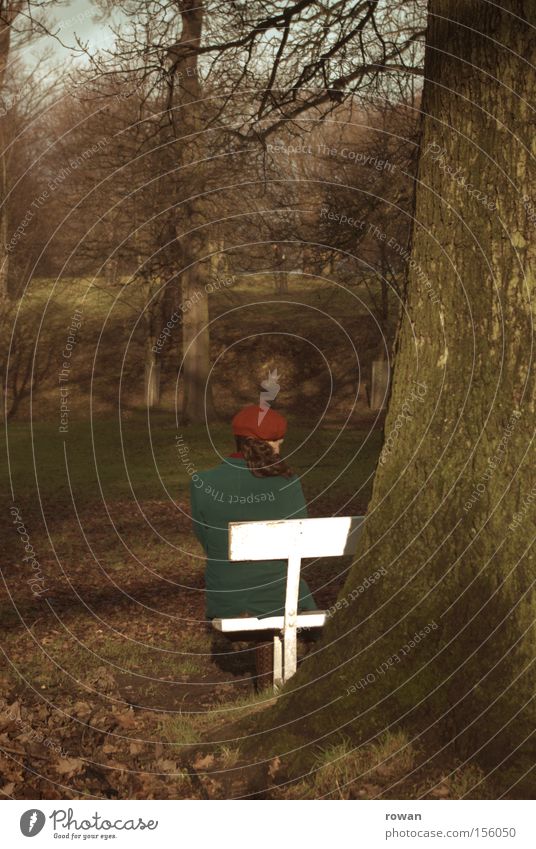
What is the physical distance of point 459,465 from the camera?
A: 516 cm

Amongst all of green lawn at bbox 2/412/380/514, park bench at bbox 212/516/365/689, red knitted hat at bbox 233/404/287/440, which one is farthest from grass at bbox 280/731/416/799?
green lawn at bbox 2/412/380/514

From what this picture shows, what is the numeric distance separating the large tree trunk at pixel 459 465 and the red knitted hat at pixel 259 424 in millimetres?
1088

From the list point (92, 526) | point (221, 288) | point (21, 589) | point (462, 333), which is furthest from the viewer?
point (221, 288)

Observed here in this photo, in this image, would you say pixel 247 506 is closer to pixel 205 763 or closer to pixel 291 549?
pixel 291 549

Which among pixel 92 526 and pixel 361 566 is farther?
pixel 92 526

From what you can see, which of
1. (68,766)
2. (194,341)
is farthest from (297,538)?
(194,341)

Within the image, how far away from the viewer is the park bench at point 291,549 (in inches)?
241

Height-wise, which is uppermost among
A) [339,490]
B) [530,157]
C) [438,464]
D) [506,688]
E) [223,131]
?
[223,131]

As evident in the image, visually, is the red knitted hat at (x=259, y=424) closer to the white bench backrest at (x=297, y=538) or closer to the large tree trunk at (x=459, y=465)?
the white bench backrest at (x=297, y=538)

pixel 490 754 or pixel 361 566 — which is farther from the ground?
pixel 361 566

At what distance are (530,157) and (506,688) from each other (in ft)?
8.07

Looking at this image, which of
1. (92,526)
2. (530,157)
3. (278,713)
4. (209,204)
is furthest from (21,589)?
(209,204)

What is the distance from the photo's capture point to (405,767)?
4.96 metres

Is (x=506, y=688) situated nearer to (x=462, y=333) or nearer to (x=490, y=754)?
(x=490, y=754)
